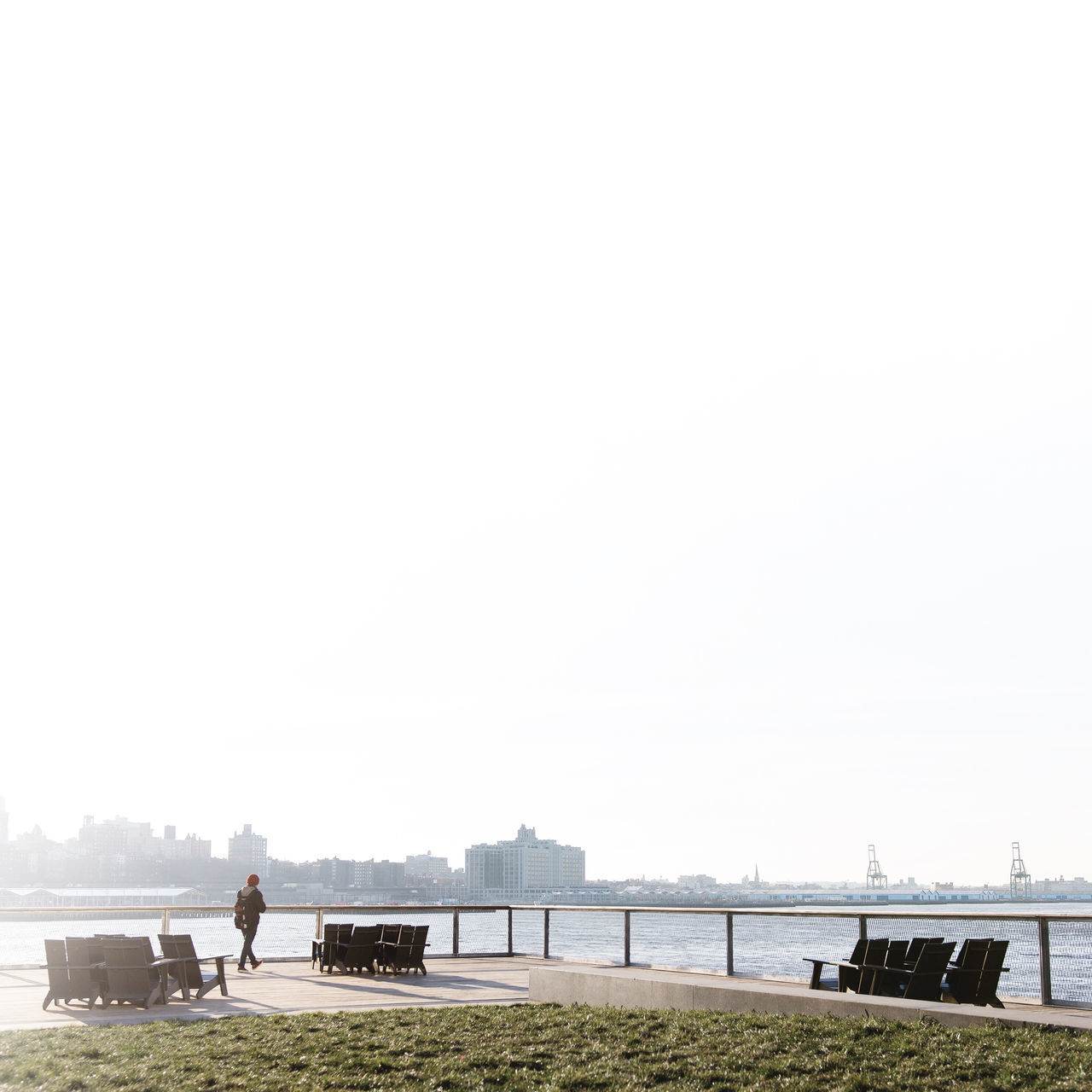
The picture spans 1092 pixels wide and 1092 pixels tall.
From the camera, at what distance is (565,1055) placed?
905cm

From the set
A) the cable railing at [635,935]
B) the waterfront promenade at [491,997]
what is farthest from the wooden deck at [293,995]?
the cable railing at [635,935]

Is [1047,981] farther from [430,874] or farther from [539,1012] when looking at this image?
[430,874]

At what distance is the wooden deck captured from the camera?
40.0 ft

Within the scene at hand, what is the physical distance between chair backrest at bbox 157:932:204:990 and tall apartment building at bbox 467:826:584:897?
131 meters

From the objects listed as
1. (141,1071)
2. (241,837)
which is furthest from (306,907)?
(241,837)

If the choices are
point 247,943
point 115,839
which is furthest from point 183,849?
point 247,943

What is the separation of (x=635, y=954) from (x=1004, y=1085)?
8082 cm

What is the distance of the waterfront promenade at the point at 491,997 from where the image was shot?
9.77 m

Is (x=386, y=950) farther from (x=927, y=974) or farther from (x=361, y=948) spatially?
(x=927, y=974)

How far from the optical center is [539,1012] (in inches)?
446

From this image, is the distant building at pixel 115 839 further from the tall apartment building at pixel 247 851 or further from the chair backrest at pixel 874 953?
the chair backrest at pixel 874 953

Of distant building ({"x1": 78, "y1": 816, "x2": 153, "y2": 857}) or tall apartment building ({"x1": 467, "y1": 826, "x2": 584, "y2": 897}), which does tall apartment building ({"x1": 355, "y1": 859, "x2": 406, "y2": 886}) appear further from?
distant building ({"x1": 78, "y1": 816, "x2": 153, "y2": 857})

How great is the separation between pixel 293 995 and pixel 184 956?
1.49 metres

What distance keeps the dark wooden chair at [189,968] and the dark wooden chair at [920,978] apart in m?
7.76
